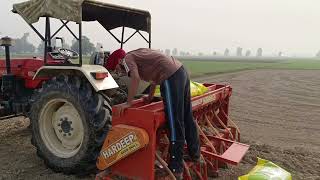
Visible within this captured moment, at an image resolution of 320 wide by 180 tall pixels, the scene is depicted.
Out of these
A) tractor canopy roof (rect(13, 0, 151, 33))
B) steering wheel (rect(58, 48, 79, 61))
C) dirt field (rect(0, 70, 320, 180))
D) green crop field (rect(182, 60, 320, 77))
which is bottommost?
green crop field (rect(182, 60, 320, 77))

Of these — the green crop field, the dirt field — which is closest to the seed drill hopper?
the dirt field

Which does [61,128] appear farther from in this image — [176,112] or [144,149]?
[176,112]

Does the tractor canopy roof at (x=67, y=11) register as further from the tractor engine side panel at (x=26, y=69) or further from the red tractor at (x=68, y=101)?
the tractor engine side panel at (x=26, y=69)

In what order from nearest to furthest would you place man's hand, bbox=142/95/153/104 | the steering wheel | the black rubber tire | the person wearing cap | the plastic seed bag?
the plastic seed bag < the person wearing cap < the black rubber tire < man's hand, bbox=142/95/153/104 < the steering wheel

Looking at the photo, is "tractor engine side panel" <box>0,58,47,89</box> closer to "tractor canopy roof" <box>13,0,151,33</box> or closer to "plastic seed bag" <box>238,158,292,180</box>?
"tractor canopy roof" <box>13,0,151,33</box>

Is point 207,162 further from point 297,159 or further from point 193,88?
point 297,159

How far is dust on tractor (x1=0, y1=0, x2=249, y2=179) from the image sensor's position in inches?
147

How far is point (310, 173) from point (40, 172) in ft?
11.3

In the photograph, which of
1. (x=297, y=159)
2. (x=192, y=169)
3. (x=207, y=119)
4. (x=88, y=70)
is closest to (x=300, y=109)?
(x=297, y=159)

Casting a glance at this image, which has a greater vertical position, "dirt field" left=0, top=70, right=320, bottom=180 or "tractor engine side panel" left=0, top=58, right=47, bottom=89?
"tractor engine side panel" left=0, top=58, right=47, bottom=89

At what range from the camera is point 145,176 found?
3.72m

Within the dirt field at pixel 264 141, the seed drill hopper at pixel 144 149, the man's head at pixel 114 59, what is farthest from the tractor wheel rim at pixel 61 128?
the man's head at pixel 114 59

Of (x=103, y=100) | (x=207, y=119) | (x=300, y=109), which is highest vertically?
(x=103, y=100)

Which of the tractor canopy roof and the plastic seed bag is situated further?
the tractor canopy roof
